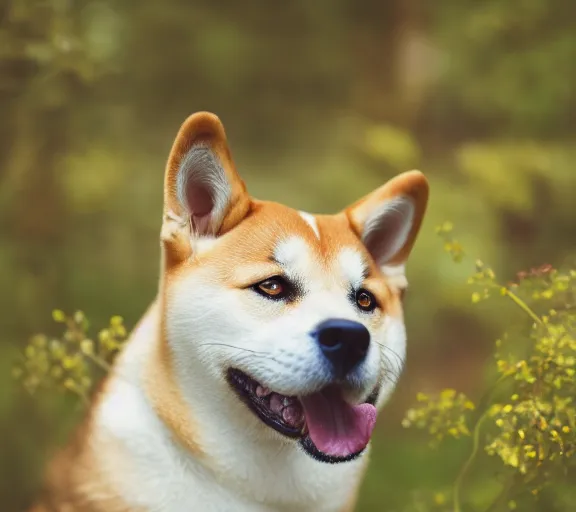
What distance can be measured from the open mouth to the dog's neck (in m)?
0.06

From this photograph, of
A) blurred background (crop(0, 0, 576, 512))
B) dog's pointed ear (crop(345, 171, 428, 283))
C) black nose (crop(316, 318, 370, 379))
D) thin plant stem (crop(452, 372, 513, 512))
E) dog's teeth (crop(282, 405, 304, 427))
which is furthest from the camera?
blurred background (crop(0, 0, 576, 512))

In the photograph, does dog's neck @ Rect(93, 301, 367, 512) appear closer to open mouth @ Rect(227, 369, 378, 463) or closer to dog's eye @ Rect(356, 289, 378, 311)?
open mouth @ Rect(227, 369, 378, 463)

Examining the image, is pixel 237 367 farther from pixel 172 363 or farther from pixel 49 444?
pixel 49 444

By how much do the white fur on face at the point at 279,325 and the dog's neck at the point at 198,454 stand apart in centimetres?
8

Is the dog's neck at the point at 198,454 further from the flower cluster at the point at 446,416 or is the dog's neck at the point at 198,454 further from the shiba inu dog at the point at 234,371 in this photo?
the flower cluster at the point at 446,416

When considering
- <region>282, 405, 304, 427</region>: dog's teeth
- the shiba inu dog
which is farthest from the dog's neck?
<region>282, 405, 304, 427</region>: dog's teeth

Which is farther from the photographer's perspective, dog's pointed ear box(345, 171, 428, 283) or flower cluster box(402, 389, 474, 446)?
flower cluster box(402, 389, 474, 446)

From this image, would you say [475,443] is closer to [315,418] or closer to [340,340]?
[315,418]

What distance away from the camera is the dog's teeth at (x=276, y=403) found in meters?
1.83

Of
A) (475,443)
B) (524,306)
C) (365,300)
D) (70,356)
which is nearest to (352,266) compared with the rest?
(365,300)

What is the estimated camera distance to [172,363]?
195 centimetres

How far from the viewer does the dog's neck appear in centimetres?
192

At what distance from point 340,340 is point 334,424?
9.1 inches

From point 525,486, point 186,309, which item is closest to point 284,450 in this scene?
point 186,309
